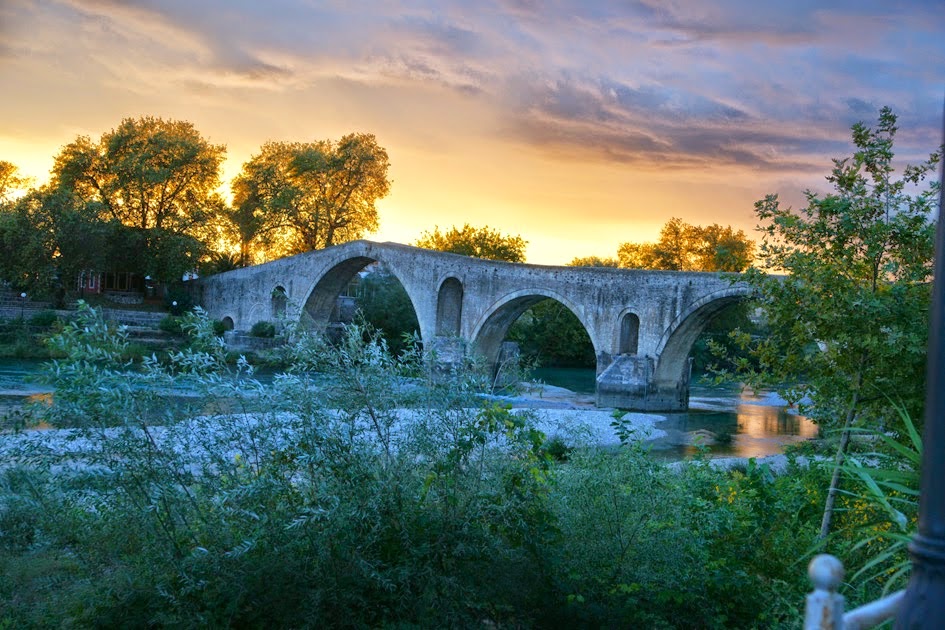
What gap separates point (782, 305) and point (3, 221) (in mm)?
37948

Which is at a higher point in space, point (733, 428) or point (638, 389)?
point (638, 389)

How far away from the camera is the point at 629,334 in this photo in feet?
88.3

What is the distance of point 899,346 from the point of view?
562 centimetres

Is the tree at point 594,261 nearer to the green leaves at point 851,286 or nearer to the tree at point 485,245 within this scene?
the tree at point 485,245

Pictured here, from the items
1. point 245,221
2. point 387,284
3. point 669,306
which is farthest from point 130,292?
point 669,306

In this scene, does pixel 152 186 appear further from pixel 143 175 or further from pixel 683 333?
pixel 683 333

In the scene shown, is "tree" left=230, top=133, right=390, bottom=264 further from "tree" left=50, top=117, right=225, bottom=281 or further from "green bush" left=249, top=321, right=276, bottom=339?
"green bush" left=249, top=321, right=276, bottom=339

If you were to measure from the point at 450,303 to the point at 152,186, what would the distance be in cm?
1940

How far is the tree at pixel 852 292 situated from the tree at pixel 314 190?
41843 mm

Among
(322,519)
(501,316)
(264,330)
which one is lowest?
(322,519)

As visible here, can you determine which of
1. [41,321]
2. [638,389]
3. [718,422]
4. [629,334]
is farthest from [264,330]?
[718,422]

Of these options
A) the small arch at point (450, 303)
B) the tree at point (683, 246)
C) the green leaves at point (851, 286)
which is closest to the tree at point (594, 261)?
the tree at point (683, 246)

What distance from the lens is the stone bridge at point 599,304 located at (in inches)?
1017

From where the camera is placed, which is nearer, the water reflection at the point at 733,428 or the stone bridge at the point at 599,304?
the water reflection at the point at 733,428
